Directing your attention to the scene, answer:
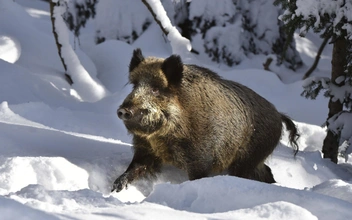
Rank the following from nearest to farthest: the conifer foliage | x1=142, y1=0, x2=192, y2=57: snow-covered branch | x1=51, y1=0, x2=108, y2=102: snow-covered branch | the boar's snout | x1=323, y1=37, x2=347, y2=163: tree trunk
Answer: the boar's snout, the conifer foliage, x1=323, y1=37, x2=347, y2=163: tree trunk, x1=142, y1=0, x2=192, y2=57: snow-covered branch, x1=51, y1=0, x2=108, y2=102: snow-covered branch

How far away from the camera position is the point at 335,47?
29.2ft

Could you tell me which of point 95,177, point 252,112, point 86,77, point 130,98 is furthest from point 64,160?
point 86,77

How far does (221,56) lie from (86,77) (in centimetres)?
583

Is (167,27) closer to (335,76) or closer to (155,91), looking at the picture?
(335,76)

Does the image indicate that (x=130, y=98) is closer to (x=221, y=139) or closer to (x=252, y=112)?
(x=221, y=139)

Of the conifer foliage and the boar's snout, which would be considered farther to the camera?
the conifer foliage

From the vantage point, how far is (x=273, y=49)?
676 inches

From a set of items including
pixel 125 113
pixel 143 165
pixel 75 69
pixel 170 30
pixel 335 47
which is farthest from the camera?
pixel 75 69

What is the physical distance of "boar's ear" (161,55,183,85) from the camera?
6.04 metres

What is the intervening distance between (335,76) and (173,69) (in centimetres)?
370

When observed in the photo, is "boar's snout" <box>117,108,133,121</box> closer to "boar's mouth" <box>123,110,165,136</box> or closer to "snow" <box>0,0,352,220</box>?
"boar's mouth" <box>123,110,165,136</box>

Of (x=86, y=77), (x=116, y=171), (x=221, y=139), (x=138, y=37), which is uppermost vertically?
(x=221, y=139)

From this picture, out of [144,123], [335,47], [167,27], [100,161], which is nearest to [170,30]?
[167,27]

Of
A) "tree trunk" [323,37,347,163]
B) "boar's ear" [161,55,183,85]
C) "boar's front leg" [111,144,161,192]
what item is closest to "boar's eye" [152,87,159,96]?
"boar's ear" [161,55,183,85]
